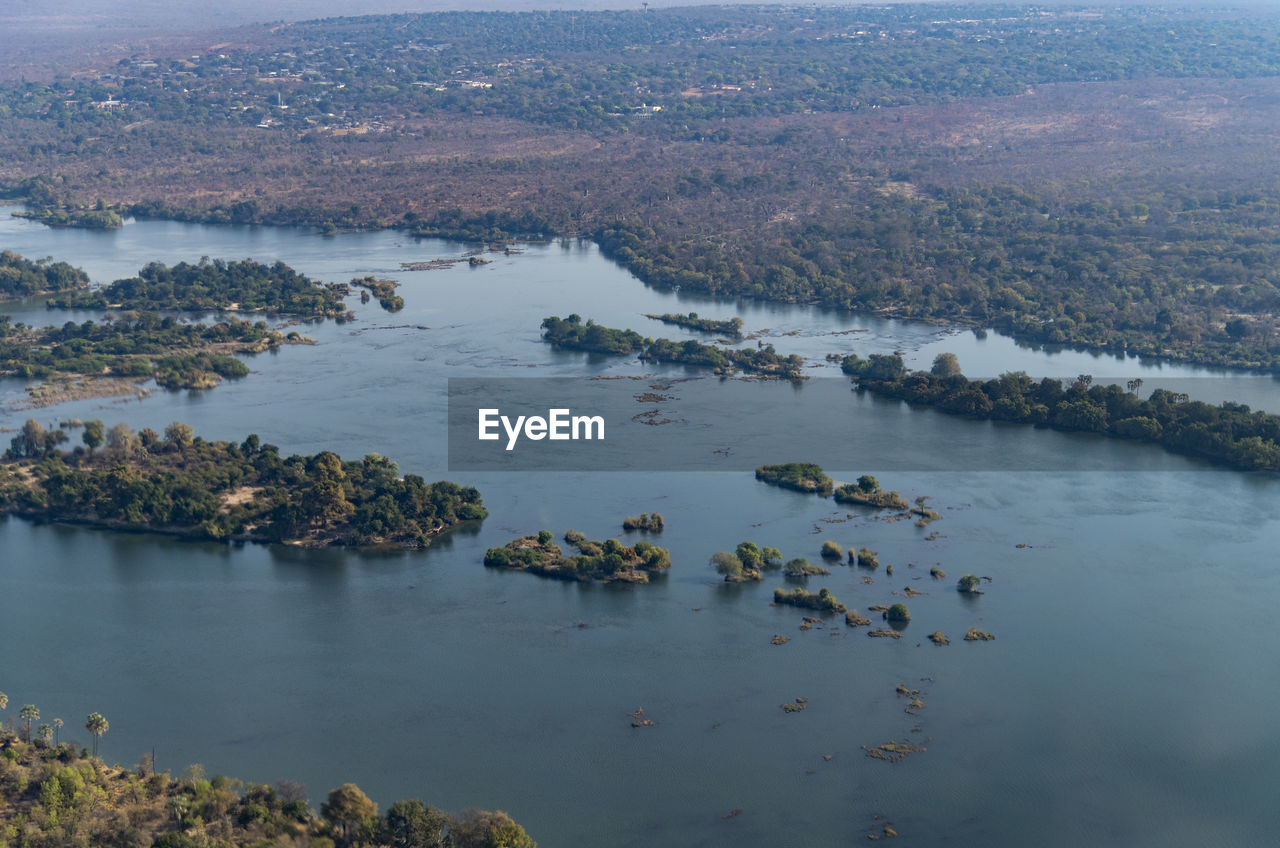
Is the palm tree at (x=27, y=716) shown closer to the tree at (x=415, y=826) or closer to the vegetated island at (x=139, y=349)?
the tree at (x=415, y=826)

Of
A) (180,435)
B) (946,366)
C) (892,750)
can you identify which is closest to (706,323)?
(946,366)

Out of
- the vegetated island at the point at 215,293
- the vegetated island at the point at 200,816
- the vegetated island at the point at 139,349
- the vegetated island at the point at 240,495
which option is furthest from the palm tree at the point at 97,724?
the vegetated island at the point at 215,293

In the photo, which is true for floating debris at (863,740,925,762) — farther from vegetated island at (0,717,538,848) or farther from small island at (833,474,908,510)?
small island at (833,474,908,510)

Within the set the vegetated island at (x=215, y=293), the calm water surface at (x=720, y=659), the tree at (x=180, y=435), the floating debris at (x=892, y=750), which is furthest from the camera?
the vegetated island at (x=215, y=293)

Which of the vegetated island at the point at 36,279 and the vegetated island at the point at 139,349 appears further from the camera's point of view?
the vegetated island at the point at 36,279

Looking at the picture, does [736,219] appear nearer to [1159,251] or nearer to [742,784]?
[1159,251]

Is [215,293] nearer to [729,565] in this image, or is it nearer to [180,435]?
[180,435]

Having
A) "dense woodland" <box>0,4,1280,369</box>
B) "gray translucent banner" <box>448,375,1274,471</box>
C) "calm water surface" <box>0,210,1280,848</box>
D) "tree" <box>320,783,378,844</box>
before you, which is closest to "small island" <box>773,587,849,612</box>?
"calm water surface" <box>0,210,1280,848</box>
